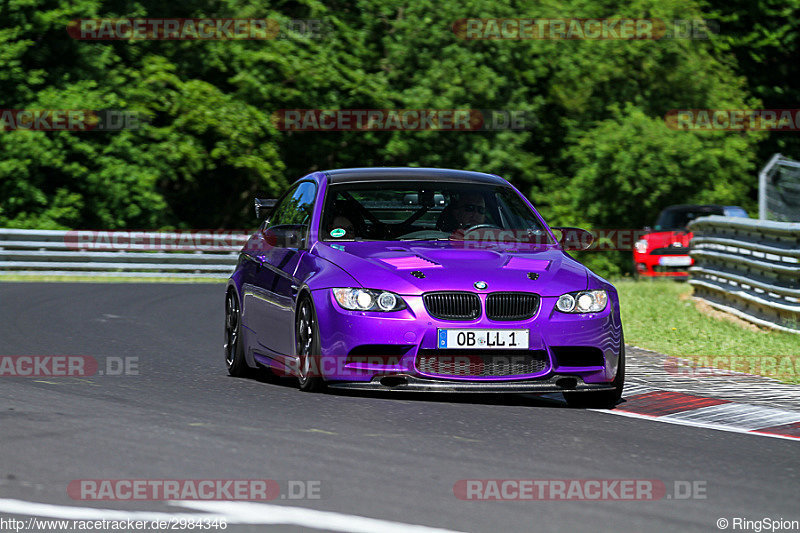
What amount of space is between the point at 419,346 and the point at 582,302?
3.56 ft

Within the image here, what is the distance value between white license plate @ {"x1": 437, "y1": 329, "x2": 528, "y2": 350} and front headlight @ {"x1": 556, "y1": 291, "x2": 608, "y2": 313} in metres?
0.39

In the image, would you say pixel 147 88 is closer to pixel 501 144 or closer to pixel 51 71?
pixel 51 71

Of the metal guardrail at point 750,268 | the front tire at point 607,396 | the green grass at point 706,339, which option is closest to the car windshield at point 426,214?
the front tire at point 607,396

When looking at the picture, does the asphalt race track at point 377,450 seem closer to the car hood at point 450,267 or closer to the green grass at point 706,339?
the car hood at point 450,267

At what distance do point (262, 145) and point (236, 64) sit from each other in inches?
88.0

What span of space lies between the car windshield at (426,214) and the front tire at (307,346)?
724 millimetres

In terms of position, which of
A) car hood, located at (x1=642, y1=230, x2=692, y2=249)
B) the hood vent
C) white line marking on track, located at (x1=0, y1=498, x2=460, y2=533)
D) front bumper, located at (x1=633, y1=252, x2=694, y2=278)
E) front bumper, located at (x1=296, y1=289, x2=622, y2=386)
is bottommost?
front bumper, located at (x1=633, y1=252, x2=694, y2=278)

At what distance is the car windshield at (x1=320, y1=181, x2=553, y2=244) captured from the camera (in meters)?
10.2

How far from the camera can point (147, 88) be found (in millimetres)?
35781

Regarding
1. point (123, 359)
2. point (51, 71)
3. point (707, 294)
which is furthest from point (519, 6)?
point (123, 359)

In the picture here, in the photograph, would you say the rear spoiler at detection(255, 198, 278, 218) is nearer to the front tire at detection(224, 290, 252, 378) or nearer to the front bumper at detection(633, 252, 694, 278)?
the front tire at detection(224, 290, 252, 378)

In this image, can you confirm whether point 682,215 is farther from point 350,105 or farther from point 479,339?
point 479,339

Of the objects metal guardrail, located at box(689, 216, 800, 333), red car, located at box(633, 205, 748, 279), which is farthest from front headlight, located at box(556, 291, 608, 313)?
red car, located at box(633, 205, 748, 279)

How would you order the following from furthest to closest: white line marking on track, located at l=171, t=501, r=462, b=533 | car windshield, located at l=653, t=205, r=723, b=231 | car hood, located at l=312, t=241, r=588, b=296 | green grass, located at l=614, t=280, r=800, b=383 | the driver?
car windshield, located at l=653, t=205, r=723, b=231 < green grass, located at l=614, t=280, r=800, b=383 < the driver < car hood, located at l=312, t=241, r=588, b=296 < white line marking on track, located at l=171, t=501, r=462, b=533
